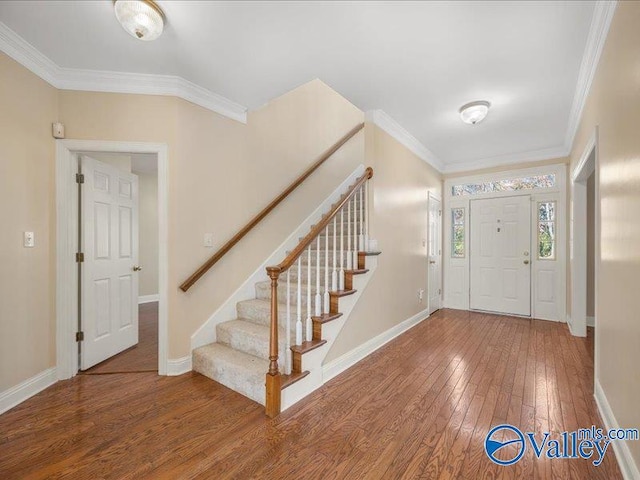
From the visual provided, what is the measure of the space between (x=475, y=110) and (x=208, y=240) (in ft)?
9.89

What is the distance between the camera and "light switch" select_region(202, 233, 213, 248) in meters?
2.79

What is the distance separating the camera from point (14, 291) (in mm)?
2090

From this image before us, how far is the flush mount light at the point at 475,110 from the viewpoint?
9.70 ft

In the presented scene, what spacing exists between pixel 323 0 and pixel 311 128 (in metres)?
2.42

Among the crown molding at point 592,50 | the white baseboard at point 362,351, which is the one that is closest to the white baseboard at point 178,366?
the white baseboard at point 362,351

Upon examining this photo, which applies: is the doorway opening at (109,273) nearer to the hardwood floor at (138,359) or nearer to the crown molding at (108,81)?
the hardwood floor at (138,359)

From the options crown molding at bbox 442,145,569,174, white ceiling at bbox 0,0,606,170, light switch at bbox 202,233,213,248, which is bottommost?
light switch at bbox 202,233,213,248

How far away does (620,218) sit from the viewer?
1601 millimetres

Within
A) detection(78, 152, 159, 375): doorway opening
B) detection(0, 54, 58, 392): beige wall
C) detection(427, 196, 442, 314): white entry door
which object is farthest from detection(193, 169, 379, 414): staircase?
detection(427, 196, 442, 314): white entry door

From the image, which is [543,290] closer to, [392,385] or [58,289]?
[392,385]

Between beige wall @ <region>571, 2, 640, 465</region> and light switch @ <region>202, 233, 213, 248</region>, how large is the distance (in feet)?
9.67

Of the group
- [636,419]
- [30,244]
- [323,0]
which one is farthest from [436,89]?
[30,244]

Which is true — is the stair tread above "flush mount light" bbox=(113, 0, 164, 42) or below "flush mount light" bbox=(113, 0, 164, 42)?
below

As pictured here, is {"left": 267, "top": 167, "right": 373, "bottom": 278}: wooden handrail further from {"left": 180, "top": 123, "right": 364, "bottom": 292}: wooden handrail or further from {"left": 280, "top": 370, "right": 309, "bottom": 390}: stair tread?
{"left": 180, "top": 123, "right": 364, "bottom": 292}: wooden handrail
